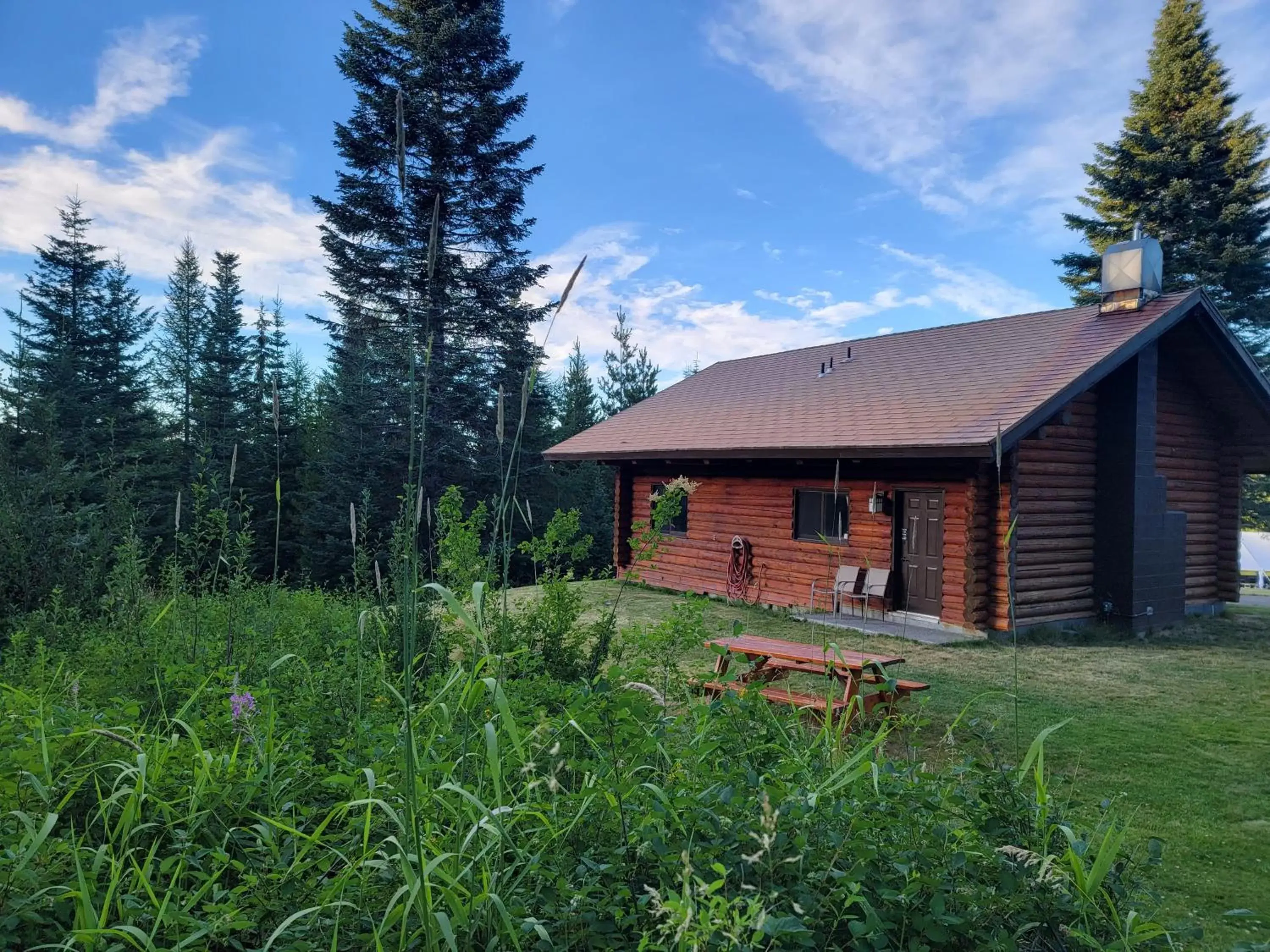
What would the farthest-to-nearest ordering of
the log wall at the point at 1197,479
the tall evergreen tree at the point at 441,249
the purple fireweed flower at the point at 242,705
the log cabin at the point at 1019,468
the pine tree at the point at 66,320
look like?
the pine tree at the point at 66,320
the tall evergreen tree at the point at 441,249
the log wall at the point at 1197,479
the log cabin at the point at 1019,468
the purple fireweed flower at the point at 242,705

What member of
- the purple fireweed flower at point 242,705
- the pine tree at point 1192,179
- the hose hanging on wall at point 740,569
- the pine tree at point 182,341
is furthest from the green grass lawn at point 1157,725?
the pine tree at point 182,341

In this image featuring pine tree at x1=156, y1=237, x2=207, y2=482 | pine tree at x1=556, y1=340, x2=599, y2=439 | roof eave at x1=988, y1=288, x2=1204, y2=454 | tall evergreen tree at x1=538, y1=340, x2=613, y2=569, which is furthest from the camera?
pine tree at x1=556, y1=340, x2=599, y2=439

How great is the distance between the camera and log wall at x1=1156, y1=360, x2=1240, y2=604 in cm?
1178

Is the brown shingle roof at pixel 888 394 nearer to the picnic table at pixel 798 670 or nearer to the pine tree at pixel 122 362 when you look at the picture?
the picnic table at pixel 798 670

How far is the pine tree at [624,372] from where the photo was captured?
112 feet

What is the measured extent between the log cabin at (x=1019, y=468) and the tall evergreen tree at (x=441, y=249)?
636cm

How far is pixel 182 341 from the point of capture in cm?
2819

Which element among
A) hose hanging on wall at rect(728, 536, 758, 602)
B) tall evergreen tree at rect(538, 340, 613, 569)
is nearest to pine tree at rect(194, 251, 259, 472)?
tall evergreen tree at rect(538, 340, 613, 569)

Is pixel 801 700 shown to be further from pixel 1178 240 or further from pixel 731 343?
pixel 1178 240

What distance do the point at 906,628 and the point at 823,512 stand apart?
2.76m

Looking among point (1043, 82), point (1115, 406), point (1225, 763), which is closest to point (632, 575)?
point (1225, 763)

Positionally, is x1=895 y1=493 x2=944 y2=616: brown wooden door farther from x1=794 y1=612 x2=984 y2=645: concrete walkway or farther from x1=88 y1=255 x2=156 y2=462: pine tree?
x1=88 y1=255 x2=156 y2=462: pine tree

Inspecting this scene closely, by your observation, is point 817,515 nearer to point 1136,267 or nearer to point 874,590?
point 874,590

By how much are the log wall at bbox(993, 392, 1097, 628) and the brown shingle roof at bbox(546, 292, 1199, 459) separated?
35.0 inches
